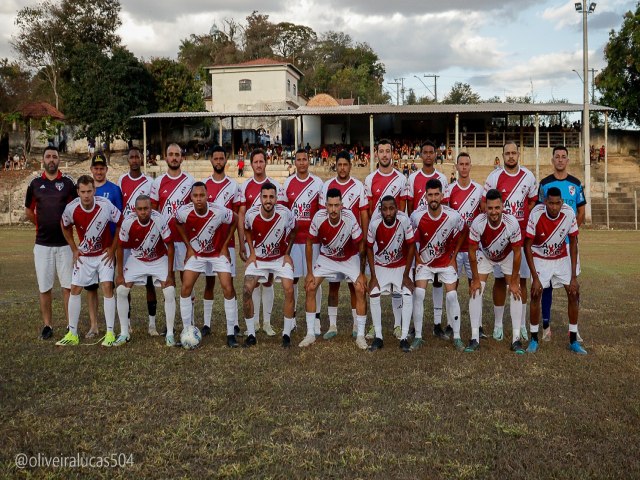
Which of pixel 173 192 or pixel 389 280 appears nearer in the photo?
pixel 389 280

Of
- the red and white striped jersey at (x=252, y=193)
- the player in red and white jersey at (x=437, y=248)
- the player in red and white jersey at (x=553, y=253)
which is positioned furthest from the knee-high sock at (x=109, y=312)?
the player in red and white jersey at (x=553, y=253)

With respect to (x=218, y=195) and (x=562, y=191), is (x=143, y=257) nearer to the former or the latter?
(x=218, y=195)

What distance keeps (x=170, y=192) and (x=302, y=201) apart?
6.12ft

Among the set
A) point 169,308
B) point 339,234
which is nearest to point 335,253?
point 339,234

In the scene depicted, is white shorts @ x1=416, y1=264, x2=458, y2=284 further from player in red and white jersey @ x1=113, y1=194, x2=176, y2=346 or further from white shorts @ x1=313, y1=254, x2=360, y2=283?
player in red and white jersey @ x1=113, y1=194, x2=176, y2=346

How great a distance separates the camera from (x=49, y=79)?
55.3 meters

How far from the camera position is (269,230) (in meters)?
7.96

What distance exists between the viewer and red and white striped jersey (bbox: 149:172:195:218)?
28.7ft

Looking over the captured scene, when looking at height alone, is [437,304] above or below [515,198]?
below

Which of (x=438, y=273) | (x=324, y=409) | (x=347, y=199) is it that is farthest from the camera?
(x=347, y=199)

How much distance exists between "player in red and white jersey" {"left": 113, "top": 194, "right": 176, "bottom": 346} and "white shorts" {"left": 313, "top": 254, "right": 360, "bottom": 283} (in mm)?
1898

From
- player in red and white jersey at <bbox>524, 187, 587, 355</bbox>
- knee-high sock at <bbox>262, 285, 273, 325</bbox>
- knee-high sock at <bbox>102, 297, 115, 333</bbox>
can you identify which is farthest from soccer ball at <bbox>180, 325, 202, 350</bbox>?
player in red and white jersey at <bbox>524, 187, 587, 355</bbox>

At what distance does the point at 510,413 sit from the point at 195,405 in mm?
2676

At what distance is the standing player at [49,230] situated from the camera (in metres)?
8.31
